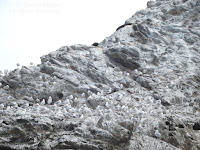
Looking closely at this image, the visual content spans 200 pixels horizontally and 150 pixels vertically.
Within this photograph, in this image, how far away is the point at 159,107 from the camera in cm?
2564

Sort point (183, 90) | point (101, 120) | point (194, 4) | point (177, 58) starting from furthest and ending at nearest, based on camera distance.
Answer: point (194, 4), point (177, 58), point (183, 90), point (101, 120)

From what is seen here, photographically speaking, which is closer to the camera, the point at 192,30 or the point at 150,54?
the point at 150,54

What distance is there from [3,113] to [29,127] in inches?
102

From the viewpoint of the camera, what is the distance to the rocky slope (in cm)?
1955

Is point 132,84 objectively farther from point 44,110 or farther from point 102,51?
point 44,110

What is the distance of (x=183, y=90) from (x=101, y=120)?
10931 millimetres

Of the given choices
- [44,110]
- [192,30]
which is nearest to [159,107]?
[44,110]

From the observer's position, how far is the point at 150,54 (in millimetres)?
33844

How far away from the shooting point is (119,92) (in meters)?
28.0

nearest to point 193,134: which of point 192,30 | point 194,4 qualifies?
point 192,30

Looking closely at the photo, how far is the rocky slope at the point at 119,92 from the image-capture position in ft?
64.1

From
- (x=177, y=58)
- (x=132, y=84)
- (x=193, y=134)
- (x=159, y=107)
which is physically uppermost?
(x=177, y=58)

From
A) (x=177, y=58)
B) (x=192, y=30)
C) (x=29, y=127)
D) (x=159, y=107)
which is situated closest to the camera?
(x=29, y=127)

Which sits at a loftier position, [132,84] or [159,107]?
[132,84]
